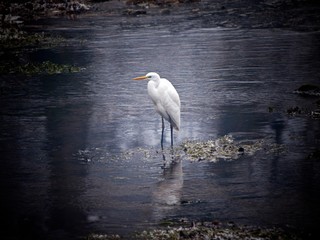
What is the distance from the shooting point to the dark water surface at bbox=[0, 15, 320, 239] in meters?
10.3

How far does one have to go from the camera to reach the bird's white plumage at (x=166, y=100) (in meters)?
14.6

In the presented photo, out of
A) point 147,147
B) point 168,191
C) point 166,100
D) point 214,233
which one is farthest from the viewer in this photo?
point 166,100

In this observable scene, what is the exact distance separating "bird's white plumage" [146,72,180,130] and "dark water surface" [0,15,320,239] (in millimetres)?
654

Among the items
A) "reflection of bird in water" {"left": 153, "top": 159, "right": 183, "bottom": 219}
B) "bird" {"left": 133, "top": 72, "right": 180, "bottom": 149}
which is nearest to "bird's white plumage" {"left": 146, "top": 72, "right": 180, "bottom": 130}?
"bird" {"left": 133, "top": 72, "right": 180, "bottom": 149}

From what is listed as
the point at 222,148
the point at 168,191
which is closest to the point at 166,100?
the point at 222,148

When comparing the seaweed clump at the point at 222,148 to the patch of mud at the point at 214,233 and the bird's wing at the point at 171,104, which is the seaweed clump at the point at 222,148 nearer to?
the bird's wing at the point at 171,104

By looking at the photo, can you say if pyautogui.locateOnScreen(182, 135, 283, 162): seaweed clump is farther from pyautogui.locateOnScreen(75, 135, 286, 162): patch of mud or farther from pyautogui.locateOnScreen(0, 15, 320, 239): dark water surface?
pyautogui.locateOnScreen(0, 15, 320, 239): dark water surface

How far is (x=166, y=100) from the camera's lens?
14.6m

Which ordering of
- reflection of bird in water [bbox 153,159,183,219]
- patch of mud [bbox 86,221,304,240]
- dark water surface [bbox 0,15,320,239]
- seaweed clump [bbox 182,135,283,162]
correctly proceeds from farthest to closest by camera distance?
seaweed clump [bbox 182,135,283,162], reflection of bird in water [bbox 153,159,183,219], dark water surface [bbox 0,15,320,239], patch of mud [bbox 86,221,304,240]

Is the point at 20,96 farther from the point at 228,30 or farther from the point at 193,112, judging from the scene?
the point at 228,30

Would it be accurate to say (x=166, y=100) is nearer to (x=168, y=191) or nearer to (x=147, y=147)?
(x=147, y=147)

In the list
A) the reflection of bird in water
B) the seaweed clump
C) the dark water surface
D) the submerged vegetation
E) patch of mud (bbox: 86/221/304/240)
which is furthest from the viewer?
the submerged vegetation

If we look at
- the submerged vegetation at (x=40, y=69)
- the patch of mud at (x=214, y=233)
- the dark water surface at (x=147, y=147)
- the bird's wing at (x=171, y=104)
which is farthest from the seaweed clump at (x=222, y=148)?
the submerged vegetation at (x=40, y=69)

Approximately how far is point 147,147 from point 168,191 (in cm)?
326
